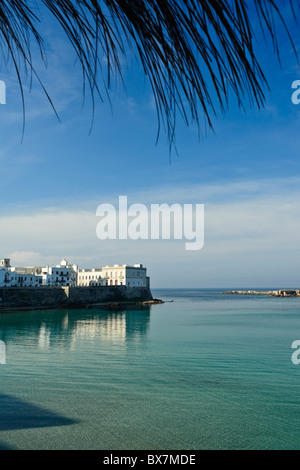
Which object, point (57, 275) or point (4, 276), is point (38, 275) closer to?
point (57, 275)

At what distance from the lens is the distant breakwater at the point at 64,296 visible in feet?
161

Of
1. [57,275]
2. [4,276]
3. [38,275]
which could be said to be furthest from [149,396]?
[57,275]

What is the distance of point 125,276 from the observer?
224 feet

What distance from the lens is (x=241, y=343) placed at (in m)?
23.4

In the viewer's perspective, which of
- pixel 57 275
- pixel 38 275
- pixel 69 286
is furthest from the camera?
pixel 57 275

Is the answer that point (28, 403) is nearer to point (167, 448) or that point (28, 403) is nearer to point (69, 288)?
point (167, 448)

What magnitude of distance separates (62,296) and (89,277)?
18.2 meters

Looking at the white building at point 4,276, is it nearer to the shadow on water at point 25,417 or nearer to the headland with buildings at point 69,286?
the headland with buildings at point 69,286

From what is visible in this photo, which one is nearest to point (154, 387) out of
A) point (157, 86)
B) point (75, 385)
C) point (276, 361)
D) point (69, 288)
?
point (75, 385)

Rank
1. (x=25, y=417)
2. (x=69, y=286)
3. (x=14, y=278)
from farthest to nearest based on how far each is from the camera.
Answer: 1. (x=14, y=278)
2. (x=69, y=286)
3. (x=25, y=417)

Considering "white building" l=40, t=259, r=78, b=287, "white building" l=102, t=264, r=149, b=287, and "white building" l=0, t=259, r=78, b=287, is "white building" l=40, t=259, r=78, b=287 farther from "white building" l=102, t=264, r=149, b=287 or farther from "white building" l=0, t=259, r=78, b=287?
"white building" l=102, t=264, r=149, b=287

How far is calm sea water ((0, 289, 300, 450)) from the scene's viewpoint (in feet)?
29.7

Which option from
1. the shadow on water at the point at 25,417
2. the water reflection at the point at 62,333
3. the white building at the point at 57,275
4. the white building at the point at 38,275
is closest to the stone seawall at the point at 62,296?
the white building at the point at 38,275
